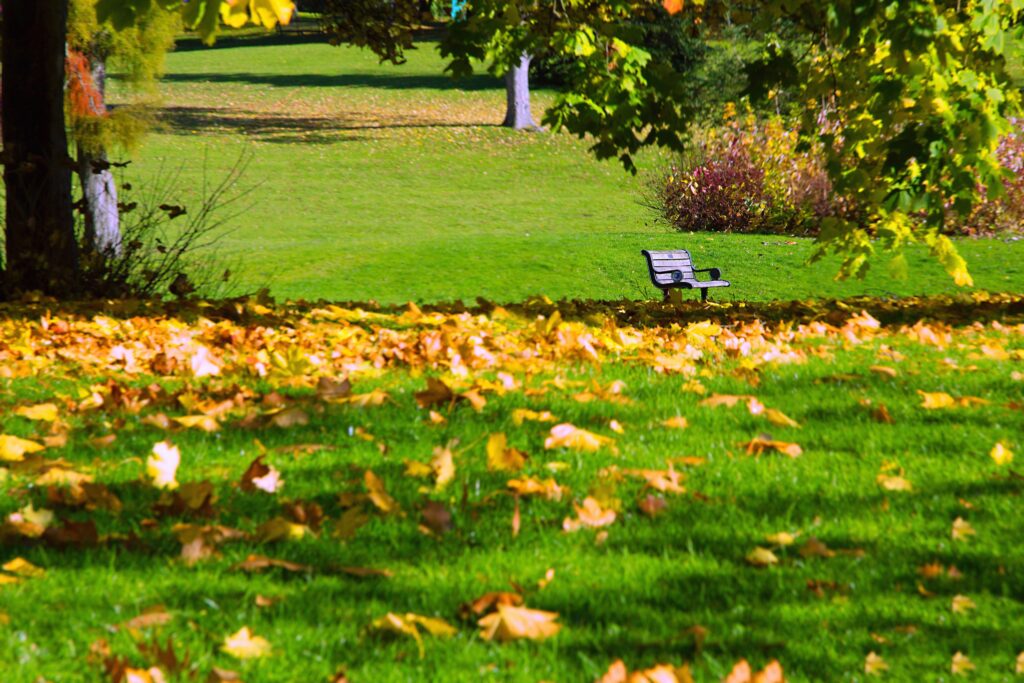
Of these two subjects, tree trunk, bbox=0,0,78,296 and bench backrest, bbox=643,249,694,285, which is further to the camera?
bench backrest, bbox=643,249,694,285

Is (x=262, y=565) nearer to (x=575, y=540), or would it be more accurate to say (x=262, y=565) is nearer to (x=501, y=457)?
(x=575, y=540)

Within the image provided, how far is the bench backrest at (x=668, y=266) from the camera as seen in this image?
45.6ft

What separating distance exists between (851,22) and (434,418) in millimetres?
3938

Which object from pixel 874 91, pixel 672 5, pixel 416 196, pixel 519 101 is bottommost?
pixel 416 196

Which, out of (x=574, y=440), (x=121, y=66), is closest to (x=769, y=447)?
(x=574, y=440)

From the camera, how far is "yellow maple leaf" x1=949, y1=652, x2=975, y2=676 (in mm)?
2469

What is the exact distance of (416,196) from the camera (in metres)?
30.9

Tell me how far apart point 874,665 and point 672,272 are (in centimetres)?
1161

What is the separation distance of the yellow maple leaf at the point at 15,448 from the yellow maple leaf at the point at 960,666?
313 centimetres

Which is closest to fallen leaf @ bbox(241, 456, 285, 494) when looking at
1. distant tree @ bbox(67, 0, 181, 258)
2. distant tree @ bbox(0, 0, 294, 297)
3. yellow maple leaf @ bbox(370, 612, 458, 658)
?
yellow maple leaf @ bbox(370, 612, 458, 658)

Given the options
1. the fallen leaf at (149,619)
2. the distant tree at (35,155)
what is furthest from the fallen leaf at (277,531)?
the distant tree at (35,155)

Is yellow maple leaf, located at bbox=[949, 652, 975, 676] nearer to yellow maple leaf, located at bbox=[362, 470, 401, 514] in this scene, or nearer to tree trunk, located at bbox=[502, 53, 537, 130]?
yellow maple leaf, located at bbox=[362, 470, 401, 514]

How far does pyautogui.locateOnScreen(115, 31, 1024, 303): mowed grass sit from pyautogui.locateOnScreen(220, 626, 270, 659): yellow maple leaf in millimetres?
10297

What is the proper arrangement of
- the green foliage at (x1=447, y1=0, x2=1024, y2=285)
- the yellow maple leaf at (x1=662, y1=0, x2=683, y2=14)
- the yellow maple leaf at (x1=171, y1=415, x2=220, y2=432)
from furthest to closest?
the green foliage at (x1=447, y1=0, x2=1024, y2=285), the yellow maple leaf at (x1=662, y1=0, x2=683, y2=14), the yellow maple leaf at (x1=171, y1=415, x2=220, y2=432)
